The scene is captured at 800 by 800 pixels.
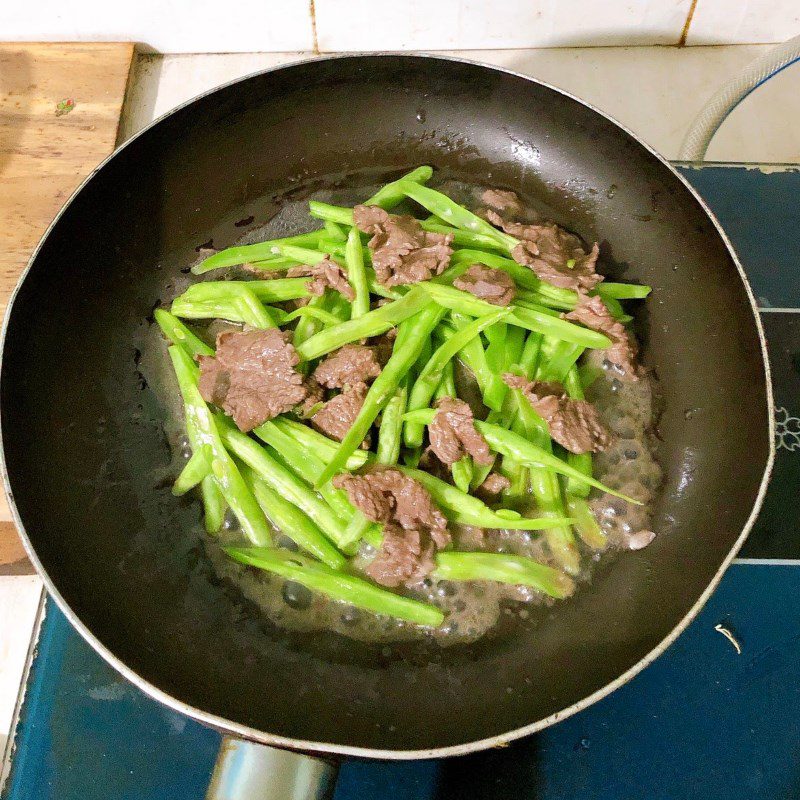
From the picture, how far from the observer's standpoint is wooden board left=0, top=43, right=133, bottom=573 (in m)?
1.83

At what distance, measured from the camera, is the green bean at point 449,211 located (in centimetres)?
158

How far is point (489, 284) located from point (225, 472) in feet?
2.39

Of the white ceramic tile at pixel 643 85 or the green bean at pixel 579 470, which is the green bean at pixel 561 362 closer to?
the green bean at pixel 579 470

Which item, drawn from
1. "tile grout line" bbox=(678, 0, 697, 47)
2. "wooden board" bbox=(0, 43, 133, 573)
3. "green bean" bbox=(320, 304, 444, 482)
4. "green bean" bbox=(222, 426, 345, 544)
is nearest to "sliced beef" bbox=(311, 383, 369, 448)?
"green bean" bbox=(320, 304, 444, 482)

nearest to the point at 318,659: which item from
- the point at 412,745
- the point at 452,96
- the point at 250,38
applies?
the point at 412,745

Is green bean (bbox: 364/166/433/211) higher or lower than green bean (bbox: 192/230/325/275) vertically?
higher

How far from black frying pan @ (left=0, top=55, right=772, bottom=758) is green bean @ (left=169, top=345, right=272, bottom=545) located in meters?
0.11

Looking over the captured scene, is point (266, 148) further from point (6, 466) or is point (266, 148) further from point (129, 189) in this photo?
point (6, 466)

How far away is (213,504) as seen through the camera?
1385mm

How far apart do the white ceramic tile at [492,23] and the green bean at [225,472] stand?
143 cm

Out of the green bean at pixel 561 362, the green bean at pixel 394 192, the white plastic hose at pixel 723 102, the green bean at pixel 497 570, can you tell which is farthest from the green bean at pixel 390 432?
the white plastic hose at pixel 723 102

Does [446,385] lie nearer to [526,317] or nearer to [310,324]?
[526,317]

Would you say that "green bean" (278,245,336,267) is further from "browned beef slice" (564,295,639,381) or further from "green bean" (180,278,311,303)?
"browned beef slice" (564,295,639,381)

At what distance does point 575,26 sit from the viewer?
2.12 metres
